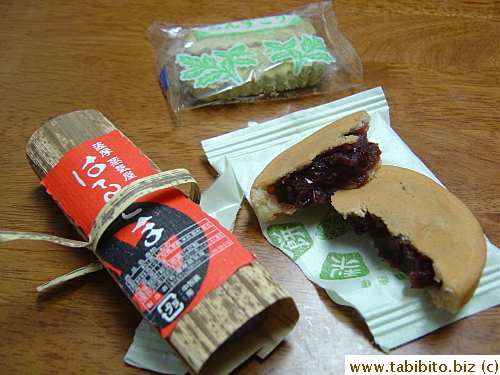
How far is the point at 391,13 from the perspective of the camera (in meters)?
2.16

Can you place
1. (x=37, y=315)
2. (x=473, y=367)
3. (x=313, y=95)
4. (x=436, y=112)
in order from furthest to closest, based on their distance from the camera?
(x=313, y=95)
(x=436, y=112)
(x=37, y=315)
(x=473, y=367)

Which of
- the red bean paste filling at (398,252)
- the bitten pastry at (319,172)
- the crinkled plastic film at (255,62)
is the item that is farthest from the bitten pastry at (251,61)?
the red bean paste filling at (398,252)

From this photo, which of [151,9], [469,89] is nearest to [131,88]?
[151,9]

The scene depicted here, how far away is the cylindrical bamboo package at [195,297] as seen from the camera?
3.16 ft

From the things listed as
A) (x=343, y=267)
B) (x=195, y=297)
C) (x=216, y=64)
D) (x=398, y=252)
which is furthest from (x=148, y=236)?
(x=216, y=64)

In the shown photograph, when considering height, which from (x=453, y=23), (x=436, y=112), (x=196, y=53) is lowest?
(x=436, y=112)

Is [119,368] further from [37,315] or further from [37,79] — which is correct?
[37,79]

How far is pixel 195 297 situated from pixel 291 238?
462mm

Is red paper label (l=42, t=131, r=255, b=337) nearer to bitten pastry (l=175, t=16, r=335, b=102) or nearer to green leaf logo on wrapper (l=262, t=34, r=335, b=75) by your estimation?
bitten pastry (l=175, t=16, r=335, b=102)

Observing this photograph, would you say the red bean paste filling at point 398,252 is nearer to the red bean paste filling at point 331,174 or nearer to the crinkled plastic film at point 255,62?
the red bean paste filling at point 331,174

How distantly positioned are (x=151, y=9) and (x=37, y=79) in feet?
2.29

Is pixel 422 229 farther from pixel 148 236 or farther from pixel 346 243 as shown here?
pixel 148 236

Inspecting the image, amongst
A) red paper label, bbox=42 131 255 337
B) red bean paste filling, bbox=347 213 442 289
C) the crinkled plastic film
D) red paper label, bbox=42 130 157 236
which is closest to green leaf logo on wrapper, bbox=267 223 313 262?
red bean paste filling, bbox=347 213 442 289

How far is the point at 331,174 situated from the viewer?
1325 mm
